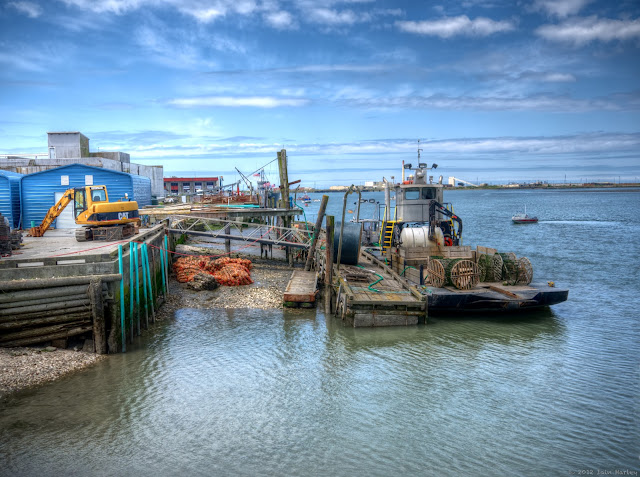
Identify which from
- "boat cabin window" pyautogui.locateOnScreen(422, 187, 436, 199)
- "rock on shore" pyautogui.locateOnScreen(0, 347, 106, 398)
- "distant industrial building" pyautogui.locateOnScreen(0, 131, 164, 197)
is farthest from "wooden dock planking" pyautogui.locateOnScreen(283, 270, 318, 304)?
"distant industrial building" pyautogui.locateOnScreen(0, 131, 164, 197)

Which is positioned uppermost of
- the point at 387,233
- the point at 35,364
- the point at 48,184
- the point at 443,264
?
the point at 48,184

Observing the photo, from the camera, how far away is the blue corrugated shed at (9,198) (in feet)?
86.4

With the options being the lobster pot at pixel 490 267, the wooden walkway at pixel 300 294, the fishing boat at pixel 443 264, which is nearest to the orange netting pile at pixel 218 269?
the wooden walkway at pixel 300 294

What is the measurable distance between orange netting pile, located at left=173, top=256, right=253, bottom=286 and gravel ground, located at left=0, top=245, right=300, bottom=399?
0.46 m

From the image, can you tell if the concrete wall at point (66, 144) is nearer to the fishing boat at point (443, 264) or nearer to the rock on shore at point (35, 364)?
the fishing boat at point (443, 264)

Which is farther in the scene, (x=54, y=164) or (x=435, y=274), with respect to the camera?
(x=54, y=164)

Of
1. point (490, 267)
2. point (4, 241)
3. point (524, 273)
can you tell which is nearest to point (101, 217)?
point (4, 241)

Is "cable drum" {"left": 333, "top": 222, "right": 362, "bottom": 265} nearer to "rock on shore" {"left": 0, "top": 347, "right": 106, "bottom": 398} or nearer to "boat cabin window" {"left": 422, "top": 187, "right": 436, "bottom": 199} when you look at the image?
"boat cabin window" {"left": 422, "top": 187, "right": 436, "bottom": 199}

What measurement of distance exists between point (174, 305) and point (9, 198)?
47.1ft

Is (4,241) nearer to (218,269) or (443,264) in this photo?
(218,269)

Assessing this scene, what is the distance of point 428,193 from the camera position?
24.1 meters

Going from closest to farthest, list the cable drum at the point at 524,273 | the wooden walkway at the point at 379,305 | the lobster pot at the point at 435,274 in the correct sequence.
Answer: the wooden walkway at the point at 379,305 → the lobster pot at the point at 435,274 → the cable drum at the point at 524,273

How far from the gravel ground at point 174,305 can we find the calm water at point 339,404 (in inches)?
23.7

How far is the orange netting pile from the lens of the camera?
22.2 m
